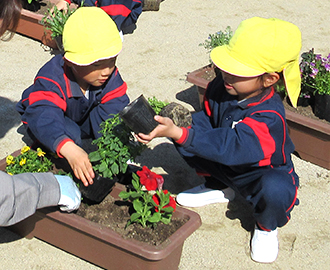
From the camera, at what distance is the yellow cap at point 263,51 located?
7.55 ft

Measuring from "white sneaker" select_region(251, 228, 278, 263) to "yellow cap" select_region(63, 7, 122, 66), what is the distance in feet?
4.39

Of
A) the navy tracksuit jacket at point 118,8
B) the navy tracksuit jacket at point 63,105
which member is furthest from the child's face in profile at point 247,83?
the navy tracksuit jacket at point 118,8

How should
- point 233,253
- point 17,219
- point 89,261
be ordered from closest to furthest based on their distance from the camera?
point 17,219 < point 89,261 < point 233,253

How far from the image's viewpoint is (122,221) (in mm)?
2455

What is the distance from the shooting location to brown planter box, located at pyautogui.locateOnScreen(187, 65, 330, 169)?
3.20 metres

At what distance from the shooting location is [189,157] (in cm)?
285

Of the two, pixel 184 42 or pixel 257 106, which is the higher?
pixel 257 106

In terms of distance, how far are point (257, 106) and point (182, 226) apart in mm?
785

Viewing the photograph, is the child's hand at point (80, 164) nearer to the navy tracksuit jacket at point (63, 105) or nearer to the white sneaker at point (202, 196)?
the navy tracksuit jacket at point (63, 105)

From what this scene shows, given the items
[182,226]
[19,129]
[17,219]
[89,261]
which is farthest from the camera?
[19,129]

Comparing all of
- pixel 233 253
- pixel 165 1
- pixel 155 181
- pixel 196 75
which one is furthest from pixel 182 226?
pixel 165 1

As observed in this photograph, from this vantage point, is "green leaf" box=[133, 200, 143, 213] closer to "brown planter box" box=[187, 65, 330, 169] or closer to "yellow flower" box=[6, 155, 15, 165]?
"yellow flower" box=[6, 155, 15, 165]

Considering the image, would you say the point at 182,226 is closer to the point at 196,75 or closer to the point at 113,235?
the point at 113,235

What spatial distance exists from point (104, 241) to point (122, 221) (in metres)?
0.22
